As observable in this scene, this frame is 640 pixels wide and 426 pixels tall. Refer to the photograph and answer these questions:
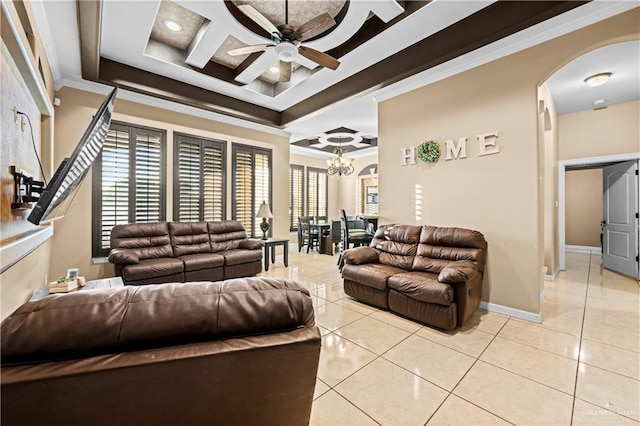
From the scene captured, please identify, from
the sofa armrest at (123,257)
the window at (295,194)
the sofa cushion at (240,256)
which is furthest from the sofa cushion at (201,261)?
the window at (295,194)

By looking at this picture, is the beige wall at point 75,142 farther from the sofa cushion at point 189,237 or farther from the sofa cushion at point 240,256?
the sofa cushion at point 240,256

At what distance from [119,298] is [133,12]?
346 centimetres

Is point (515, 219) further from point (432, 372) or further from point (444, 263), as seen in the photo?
point (432, 372)

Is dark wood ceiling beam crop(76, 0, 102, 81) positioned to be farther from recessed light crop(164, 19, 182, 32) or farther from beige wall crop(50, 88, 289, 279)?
recessed light crop(164, 19, 182, 32)

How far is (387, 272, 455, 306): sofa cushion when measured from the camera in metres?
2.67

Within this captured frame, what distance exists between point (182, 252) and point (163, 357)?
13.5ft

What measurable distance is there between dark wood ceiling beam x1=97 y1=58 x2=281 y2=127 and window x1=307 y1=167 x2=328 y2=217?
3914 millimetres

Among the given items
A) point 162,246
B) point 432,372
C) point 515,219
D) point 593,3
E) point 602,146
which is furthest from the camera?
point 602,146

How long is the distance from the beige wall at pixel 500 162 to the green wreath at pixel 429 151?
0.28 feet

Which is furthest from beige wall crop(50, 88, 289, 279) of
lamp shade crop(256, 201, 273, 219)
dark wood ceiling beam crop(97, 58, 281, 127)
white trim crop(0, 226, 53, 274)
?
white trim crop(0, 226, 53, 274)

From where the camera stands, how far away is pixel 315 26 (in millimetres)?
2480

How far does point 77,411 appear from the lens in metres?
0.74

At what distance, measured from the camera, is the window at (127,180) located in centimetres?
432

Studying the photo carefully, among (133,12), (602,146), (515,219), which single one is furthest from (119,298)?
(602,146)
